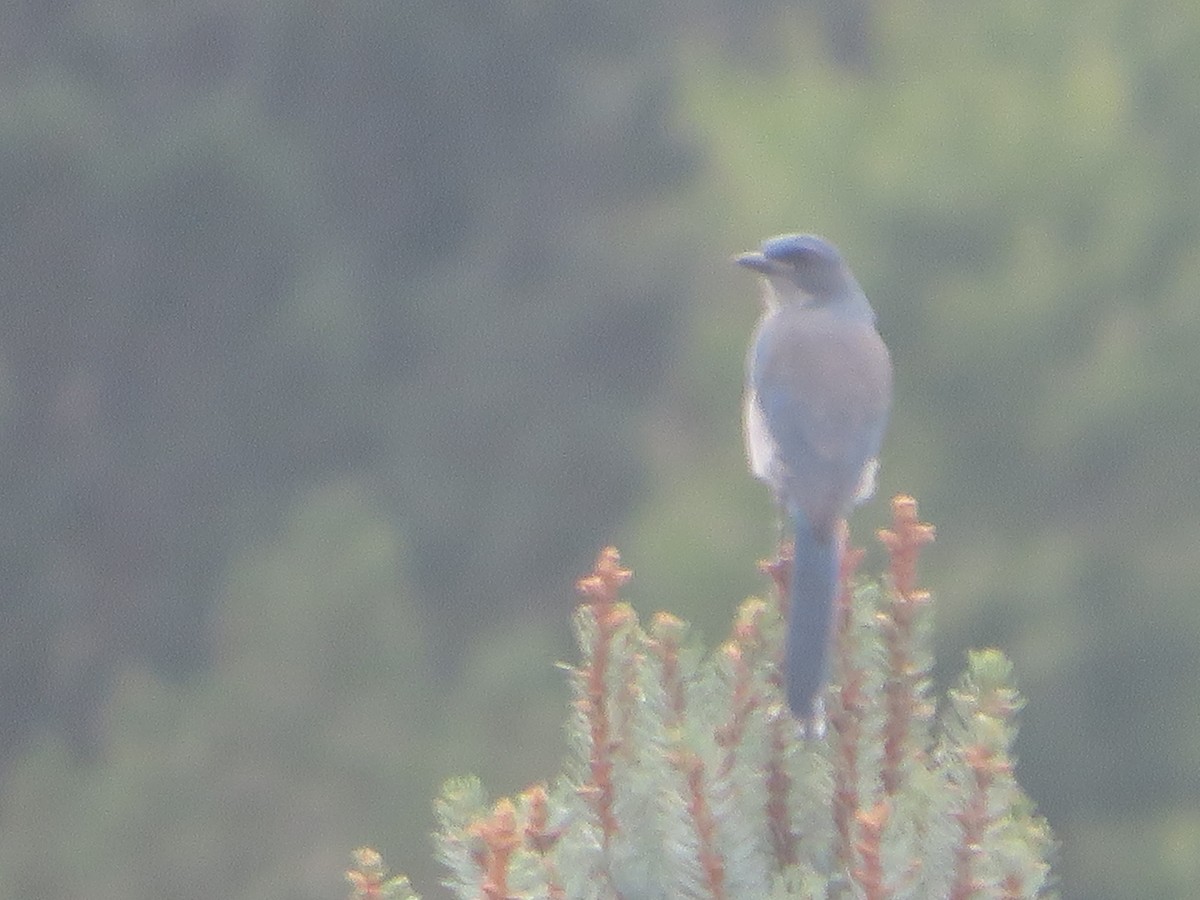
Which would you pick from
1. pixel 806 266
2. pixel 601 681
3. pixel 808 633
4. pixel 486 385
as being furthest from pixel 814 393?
pixel 486 385

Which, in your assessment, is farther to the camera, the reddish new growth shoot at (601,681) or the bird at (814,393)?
the bird at (814,393)

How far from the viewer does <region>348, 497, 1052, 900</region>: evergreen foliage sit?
2.14 m

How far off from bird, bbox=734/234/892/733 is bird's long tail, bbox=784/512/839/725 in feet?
0.56

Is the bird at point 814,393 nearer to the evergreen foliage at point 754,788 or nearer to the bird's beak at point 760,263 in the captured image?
the bird's beak at point 760,263

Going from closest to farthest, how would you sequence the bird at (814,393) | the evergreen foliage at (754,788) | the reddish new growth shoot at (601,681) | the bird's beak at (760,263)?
the evergreen foliage at (754,788) → the reddish new growth shoot at (601,681) → the bird at (814,393) → the bird's beak at (760,263)

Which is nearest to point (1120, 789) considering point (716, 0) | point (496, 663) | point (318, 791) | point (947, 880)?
point (496, 663)

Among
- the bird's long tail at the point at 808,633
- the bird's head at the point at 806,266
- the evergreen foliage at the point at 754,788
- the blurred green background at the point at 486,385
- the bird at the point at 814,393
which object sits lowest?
the evergreen foliage at the point at 754,788

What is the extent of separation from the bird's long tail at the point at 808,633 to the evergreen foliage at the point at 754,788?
Answer: 0.02 metres

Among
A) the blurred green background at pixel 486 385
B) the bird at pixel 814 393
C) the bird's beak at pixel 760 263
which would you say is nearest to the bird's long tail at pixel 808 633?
the bird at pixel 814 393

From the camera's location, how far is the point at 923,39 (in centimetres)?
1316

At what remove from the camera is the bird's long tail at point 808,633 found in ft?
7.94

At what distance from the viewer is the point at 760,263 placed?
16.5 feet

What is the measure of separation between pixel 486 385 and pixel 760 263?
8.11 metres

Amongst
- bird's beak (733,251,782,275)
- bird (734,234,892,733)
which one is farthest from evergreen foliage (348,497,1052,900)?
bird's beak (733,251,782,275)
